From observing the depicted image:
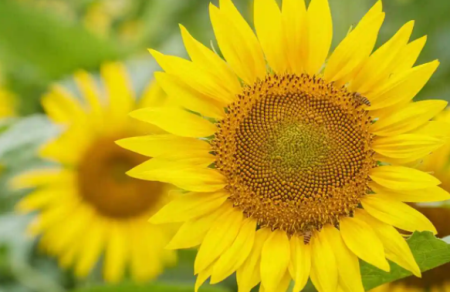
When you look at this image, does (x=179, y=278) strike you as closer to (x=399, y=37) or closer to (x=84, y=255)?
(x=84, y=255)

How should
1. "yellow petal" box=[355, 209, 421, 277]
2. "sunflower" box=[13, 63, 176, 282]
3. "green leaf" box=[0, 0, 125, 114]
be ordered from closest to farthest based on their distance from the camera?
"yellow petal" box=[355, 209, 421, 277] < "sunflower" box=[13, 63, 176, 282] < "green leaf" box=[0, 0, 125, 114]

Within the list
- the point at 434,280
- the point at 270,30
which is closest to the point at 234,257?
the point at 270,30

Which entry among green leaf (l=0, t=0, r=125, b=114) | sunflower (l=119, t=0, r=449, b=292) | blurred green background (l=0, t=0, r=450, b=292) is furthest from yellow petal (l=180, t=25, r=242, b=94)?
green leaf (l=0, t=0, r=125, b=114)

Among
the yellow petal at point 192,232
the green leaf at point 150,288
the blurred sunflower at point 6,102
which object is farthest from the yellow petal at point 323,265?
the blurred sunflower at point 6,102

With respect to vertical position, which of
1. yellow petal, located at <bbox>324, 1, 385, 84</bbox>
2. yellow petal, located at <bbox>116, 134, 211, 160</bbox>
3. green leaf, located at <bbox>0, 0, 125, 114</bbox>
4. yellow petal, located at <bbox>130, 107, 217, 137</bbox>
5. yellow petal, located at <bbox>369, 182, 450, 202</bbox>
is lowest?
yellow petal, located at <bbox>369, 182, 450, 202</bbox>

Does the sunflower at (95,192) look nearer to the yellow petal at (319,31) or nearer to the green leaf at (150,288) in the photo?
the green leaf at (150,288)

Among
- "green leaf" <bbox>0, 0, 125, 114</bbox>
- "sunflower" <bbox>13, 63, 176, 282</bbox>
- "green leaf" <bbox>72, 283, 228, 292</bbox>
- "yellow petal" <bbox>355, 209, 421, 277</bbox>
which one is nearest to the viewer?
"yellow petal" <bbox>355, 209, 421, 277</bbox>

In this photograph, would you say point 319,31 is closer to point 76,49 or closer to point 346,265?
point 346,265

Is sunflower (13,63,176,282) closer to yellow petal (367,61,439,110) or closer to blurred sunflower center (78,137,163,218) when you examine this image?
blurred sunflower center (78,137,163,218)
